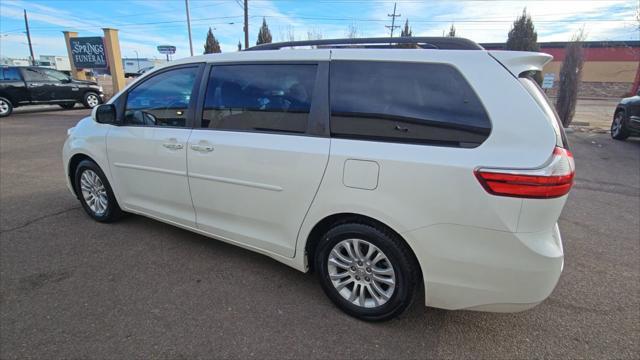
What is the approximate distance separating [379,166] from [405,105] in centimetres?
40

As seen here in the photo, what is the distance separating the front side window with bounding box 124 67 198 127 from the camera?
2988 millimetres

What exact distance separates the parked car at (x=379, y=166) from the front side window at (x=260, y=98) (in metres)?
0.01

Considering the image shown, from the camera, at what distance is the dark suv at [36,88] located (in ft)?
42.4

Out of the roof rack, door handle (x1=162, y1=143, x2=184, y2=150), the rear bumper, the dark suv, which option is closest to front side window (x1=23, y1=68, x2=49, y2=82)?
the dark suv

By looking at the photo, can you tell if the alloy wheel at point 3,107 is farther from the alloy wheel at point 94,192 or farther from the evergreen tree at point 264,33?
the evergreen tree at point 264,33

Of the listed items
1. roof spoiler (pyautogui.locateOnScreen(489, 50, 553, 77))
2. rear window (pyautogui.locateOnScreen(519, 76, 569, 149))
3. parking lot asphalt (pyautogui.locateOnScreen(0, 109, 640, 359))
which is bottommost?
parking lot asphalt (pyautogui.locateOnScreen(0, 109, 640, 359))

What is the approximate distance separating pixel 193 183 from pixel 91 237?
1.51 m

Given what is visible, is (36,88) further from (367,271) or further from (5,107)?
(367,271)

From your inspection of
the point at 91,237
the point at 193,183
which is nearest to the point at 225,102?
the point at 193,183

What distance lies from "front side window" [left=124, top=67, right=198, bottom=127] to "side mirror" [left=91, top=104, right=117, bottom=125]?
0.13 metres

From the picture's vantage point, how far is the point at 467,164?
5.95 feet

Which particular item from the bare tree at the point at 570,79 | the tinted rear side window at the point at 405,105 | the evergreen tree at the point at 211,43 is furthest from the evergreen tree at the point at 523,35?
the evergreen tree at the point at 211,43

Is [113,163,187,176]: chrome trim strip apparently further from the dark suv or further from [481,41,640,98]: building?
[481,41,640,98]: building

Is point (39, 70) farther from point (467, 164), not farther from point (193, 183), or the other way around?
point (467, 164)
